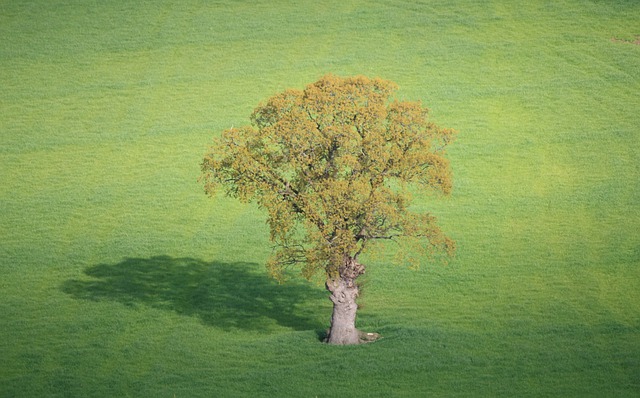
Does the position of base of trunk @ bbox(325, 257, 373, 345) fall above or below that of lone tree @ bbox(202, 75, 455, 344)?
below

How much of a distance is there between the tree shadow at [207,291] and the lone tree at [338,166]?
629 cm

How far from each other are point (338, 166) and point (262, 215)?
17537 millimetres

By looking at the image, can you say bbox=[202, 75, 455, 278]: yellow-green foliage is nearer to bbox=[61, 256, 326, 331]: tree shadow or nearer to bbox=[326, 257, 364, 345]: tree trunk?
bbox=[326, 257, 364, 345]: tree trunk

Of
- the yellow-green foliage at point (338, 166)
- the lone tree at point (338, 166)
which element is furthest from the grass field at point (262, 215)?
the yellow-green foliage at point (338, 166)

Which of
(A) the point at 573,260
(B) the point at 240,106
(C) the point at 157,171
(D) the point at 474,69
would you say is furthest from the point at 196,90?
(A) the point at 573,260

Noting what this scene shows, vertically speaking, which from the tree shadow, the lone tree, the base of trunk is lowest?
the tree shadow

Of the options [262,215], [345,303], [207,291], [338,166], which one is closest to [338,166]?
[338,166]

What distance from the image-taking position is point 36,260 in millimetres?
55250

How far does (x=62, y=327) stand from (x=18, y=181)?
17575 millimetres

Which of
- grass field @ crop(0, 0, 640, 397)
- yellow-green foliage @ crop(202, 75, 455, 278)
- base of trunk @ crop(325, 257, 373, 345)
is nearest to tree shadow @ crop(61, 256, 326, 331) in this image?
grass field @ crop(0, 0, 640, 397)

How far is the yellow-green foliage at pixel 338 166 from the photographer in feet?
143

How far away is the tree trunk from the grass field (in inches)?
40.0

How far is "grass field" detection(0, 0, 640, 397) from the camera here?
1750 inches

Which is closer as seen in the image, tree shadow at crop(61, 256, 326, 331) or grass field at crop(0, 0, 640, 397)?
grass field at crop(0, 0, 640, 397)
